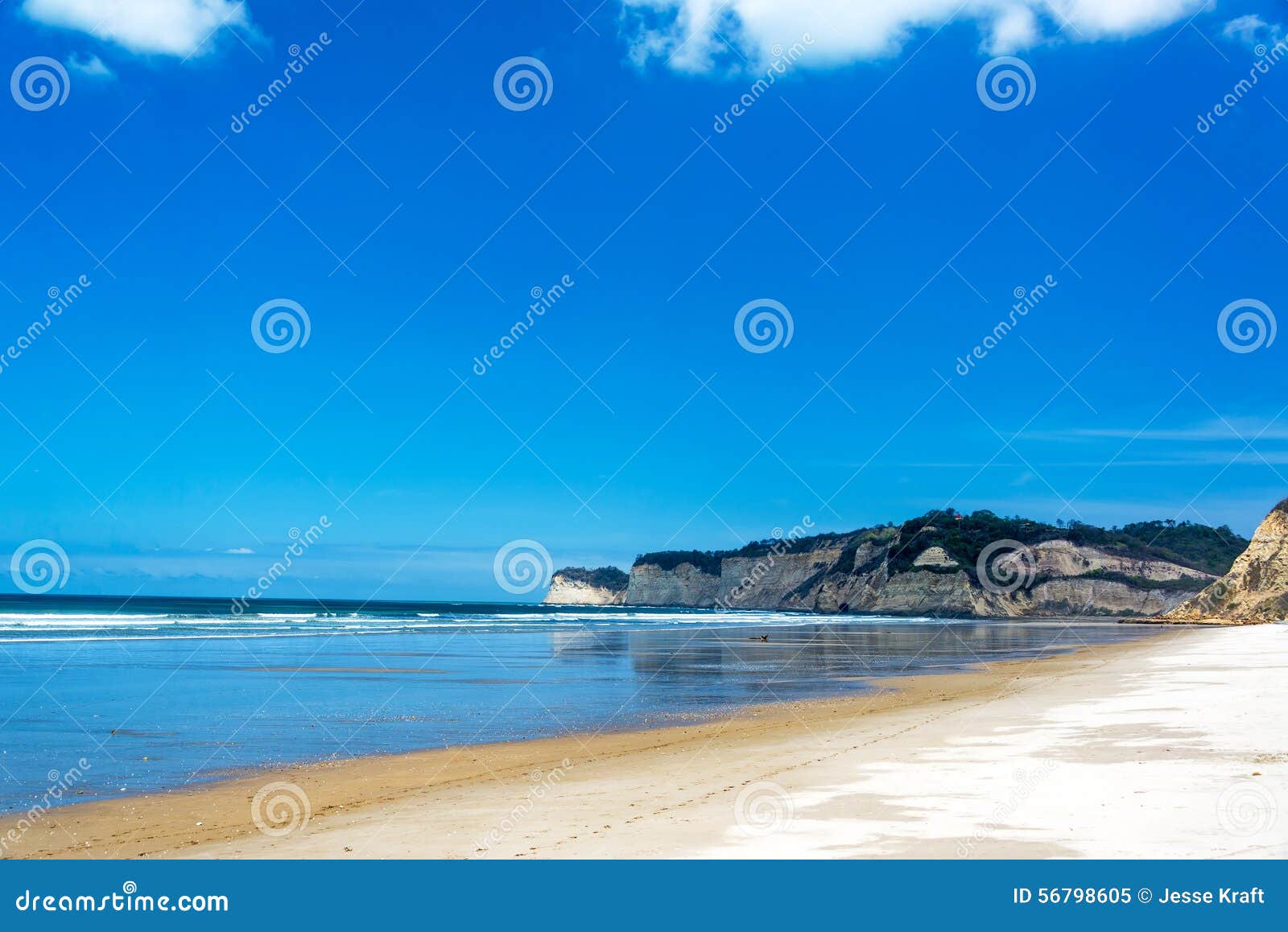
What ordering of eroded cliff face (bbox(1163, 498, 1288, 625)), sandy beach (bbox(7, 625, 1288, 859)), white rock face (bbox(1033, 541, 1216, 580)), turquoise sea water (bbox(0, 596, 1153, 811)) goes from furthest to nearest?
1. white rock face (bbox(1033, 541, 1216, 580))
2. eroded cliff face (bbox(1163, 498, 1288, 625))
3. turquoise sea water (bbox(0, 596, 1153, 811))
4. sandy beach (bbox(7, 625, 1288, 859))

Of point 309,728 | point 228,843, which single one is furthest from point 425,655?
point 228,843

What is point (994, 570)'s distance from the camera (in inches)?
5344

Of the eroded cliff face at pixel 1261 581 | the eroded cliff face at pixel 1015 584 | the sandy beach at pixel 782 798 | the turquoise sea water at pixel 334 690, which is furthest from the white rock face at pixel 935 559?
the sandy beach at pixel 782 798

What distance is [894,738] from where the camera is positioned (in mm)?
13414

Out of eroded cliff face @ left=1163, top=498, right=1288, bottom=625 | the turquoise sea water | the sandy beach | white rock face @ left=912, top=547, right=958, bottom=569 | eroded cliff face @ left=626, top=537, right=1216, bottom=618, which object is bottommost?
the sandy beach

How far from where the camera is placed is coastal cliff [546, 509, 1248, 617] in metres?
128

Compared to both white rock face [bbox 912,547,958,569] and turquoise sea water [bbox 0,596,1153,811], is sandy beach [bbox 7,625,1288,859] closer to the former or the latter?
turquoise sea water [bbox 0,596,1153,811]

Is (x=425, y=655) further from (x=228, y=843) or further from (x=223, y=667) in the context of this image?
(x=228, y=843)

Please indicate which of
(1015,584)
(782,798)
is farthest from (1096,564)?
(782,798)

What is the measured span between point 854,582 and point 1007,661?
389 feet

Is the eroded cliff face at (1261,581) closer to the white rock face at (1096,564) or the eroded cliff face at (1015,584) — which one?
the eroded cliff face at (1015,584)

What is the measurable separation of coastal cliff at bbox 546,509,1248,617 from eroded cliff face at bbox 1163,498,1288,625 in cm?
4883

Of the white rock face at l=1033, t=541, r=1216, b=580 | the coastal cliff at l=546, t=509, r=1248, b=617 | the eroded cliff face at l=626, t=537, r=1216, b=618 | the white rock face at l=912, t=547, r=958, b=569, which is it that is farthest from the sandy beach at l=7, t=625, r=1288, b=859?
the white rock face at l=912, t=547, r=958, b=569

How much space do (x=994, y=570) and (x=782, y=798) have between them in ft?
445
